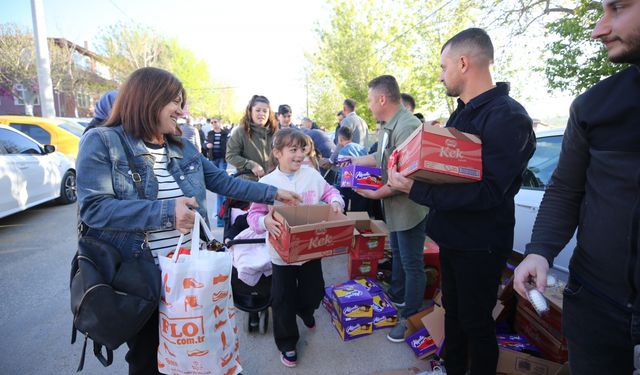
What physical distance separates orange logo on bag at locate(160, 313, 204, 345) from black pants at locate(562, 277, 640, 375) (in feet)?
4.89

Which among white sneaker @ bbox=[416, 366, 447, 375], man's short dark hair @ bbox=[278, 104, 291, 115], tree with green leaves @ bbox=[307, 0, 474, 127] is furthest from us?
tree with green leaves @ bbox=[307, 0, 474, 127]

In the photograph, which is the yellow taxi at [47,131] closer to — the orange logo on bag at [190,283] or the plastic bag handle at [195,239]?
the plastic bag handle at [195,239]

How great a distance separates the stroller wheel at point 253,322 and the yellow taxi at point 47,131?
732 cm

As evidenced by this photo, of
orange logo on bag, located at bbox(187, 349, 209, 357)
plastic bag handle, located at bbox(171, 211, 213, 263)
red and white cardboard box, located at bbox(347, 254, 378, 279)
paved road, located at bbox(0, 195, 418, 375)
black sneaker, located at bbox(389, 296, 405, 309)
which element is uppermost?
plastic bag handle, located at bbox(171, 211, 213, 263)

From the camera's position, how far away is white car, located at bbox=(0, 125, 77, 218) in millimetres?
5215

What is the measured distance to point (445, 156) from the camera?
1.59m

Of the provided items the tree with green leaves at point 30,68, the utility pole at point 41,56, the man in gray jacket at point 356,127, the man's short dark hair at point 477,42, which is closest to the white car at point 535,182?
the man's short dark hair at point 477,42

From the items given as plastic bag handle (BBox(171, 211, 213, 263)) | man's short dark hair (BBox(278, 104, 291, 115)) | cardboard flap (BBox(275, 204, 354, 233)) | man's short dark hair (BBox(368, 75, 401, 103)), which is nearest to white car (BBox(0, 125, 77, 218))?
man's short dark hair (BBox(278, 104, 291, 115))

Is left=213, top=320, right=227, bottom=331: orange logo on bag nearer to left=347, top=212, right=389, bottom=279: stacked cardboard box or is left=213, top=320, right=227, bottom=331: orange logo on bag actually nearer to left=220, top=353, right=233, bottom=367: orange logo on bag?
left=220, top=353, right=233, bottom=367: orange logo on bag

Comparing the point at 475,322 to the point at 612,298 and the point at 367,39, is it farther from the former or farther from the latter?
the point at 367,39

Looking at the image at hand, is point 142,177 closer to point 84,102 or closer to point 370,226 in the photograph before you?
point 370,226

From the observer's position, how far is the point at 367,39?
19266 mm

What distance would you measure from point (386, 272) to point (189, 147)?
2901mm

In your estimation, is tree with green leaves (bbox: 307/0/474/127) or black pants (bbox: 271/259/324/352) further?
tree with green leaves (bbox: 307/0/474/127)
